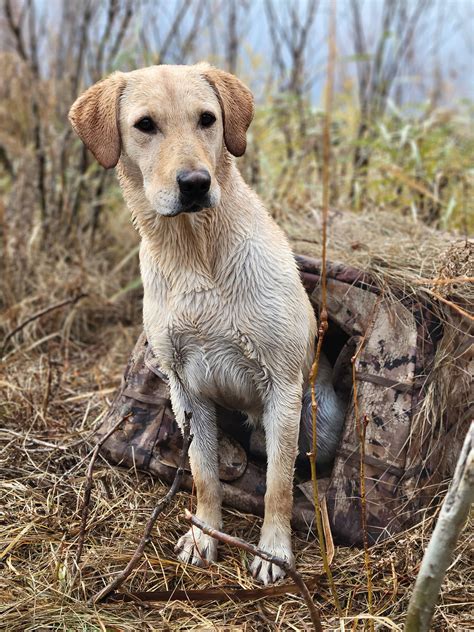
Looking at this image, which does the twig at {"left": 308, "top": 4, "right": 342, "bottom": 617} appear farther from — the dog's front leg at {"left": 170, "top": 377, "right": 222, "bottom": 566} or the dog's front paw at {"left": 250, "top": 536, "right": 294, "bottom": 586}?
the dog's front leg at {"left": 170, "top": 377, "right": 222, "bottom": 566}

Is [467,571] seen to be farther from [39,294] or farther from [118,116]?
[39,294]

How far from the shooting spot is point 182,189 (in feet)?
7.06

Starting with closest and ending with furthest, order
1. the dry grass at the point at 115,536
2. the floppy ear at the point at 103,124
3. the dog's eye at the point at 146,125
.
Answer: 1. the dry grass at the point at 115,536
2. the dog's eye at the point at 146,125
3. the floppy ear at the point at 103,124

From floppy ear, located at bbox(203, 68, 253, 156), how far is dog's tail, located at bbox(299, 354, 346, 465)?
106 cm

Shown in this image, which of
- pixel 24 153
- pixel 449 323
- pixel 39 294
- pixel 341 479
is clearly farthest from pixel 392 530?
pixel 24 153

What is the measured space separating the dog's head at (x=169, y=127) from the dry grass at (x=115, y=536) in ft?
3.08

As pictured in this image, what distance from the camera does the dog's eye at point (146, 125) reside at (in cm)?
A: 230

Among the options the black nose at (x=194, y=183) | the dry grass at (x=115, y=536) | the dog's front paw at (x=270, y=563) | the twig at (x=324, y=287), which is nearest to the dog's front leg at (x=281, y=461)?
the dog's front paw at (x=270, y=563)

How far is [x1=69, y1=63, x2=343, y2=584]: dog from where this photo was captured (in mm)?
2348

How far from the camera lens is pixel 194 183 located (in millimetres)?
2135

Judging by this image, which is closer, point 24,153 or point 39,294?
point 39,294

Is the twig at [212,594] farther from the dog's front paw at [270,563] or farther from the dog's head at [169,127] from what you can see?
the dog's head at [169,127]

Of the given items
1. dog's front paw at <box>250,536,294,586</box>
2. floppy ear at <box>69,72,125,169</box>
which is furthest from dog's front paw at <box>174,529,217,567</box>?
floppy ear at <box>69,72,125,169</box>

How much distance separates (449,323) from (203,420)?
1.02 meters
